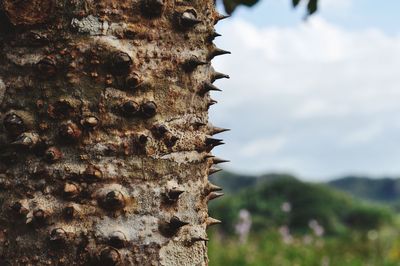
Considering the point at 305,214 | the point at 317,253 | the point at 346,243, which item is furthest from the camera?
the point at 305,214

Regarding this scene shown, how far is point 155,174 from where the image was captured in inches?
63.2

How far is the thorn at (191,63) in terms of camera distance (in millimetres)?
1698

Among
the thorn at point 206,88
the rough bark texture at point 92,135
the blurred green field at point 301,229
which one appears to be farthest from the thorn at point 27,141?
the blurred green field at point 301,229

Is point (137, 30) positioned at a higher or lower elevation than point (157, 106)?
higher

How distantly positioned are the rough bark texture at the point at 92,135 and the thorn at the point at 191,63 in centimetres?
3

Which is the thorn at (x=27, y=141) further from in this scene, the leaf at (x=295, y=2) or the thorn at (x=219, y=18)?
the leaf at (x=295, y=2)

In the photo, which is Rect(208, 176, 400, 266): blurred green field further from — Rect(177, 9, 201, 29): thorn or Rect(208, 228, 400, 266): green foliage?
Rect(177, 9, 201, 29): thorn

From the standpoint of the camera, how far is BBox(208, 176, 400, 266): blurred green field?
9.40m

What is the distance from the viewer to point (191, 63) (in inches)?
67.2

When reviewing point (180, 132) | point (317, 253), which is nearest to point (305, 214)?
point (317, 253)

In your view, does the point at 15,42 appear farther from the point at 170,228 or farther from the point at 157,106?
the point at 170,228

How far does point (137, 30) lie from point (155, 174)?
1.13ft

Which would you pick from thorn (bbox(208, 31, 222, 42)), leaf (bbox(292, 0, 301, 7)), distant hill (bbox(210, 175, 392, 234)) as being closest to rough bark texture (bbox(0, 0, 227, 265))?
thorn (bbox(208, 31, 222, 42))

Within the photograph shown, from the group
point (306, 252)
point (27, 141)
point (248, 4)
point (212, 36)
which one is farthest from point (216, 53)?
point (306, 252)
